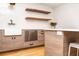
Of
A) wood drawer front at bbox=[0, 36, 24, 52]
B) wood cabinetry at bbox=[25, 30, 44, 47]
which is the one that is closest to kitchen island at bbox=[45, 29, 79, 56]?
wood drawer front at bbox=[0, 36, 24, 52]

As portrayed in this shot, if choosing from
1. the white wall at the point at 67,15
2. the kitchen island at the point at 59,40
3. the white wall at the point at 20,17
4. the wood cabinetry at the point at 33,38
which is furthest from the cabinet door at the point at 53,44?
the white wall at the point at 67,15

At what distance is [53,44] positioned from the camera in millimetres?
2830

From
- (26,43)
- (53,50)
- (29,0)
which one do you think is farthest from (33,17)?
(29,0)

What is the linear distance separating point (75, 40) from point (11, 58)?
262 cm

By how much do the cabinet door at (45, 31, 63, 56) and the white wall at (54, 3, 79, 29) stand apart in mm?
2713

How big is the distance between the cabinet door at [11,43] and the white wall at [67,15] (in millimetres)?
2478

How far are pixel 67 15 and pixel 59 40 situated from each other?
128 inches

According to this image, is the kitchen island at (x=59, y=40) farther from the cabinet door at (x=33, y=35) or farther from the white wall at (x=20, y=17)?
the white wall at (x=20, y=17)

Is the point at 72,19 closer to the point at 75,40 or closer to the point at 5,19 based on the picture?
the point at 75,40

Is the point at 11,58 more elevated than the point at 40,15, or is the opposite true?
the point at 40,15

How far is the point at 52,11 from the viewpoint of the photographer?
20.3ft

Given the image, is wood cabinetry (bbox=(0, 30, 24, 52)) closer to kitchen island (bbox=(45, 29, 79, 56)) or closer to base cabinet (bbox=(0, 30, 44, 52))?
base cabinet (bbox=(0, 30, 44, 52))

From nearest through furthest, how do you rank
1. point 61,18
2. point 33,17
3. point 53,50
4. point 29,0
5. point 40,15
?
point 29,0
point 53,50
point 33,17
point 40,15
point 61,18

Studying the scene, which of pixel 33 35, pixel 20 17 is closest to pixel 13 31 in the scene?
pixel 20 17
